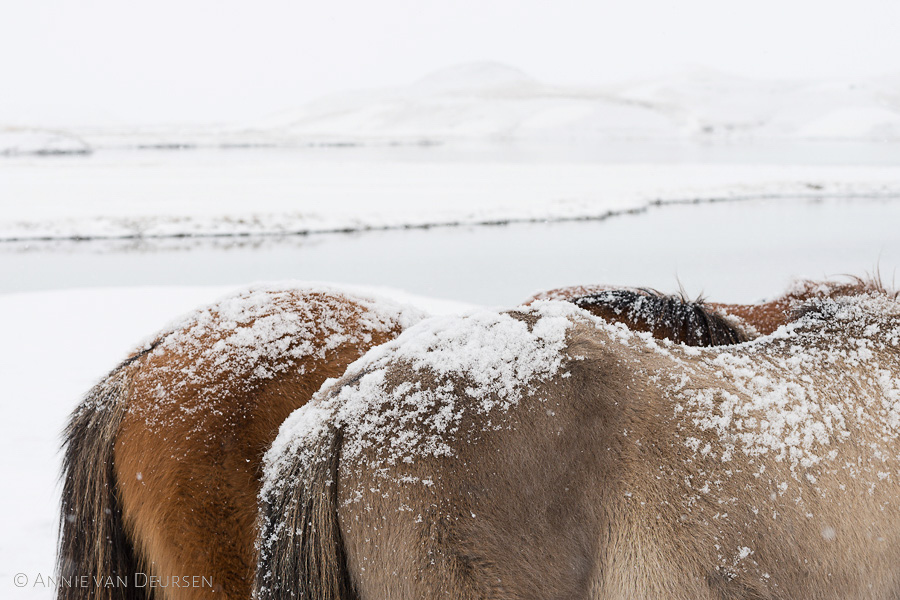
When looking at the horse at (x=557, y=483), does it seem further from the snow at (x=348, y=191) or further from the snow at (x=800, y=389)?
the snow at (x=348, y=191)

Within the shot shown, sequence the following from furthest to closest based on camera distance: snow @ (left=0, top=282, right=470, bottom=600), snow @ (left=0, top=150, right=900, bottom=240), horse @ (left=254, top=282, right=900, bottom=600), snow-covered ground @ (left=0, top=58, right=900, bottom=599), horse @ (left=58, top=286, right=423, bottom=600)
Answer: snow @ (left=0, top=150, right=900, bottom=240)
snow-covered ground @ (left=0, top=58, right=900, bottom=599)
snow @ (left=0, top=282, right=470, bottom=600)
horse @ (left=58, top=286, right=423, bottom=600)
horse @ (left=254, top=282, right=900, bottom=600)

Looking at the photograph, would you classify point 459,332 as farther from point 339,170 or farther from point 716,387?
point 339,170

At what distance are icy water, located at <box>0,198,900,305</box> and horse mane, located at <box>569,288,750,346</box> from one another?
3295 millimetres

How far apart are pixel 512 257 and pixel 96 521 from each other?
223 inches

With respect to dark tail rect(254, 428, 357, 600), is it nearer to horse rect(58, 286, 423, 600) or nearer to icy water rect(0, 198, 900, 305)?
horse rect(58, 286, 423, 600)

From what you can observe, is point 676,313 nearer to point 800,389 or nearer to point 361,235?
point 800,389

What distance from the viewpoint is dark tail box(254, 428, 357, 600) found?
790 millimetres

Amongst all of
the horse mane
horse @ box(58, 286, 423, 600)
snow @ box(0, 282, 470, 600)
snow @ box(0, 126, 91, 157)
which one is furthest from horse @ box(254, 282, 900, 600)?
snow @ box(0, 126, 91, 157)

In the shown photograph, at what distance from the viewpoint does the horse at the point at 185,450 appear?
40.3 inches

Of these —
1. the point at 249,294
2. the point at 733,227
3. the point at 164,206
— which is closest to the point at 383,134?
the point at 164,206

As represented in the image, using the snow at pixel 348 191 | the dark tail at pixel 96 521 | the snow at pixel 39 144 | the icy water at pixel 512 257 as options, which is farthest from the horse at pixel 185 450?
the snow at pixel 39 144

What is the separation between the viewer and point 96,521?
108 centimetres

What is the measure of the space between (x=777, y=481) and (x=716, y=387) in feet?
0.49

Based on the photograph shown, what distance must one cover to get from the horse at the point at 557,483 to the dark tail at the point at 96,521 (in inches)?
15.7
